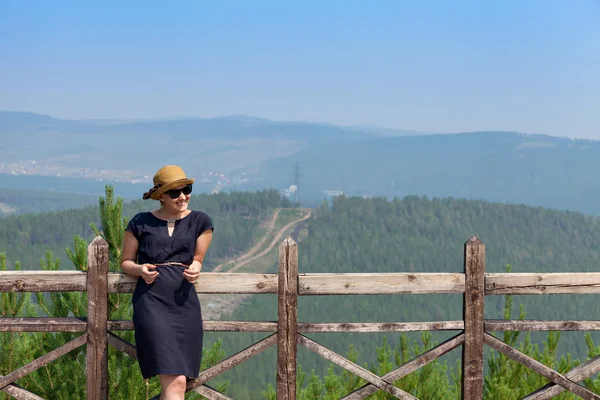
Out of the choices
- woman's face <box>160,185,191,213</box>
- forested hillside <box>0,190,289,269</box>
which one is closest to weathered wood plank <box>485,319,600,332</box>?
woman's face <box>160,185,191,213</box>

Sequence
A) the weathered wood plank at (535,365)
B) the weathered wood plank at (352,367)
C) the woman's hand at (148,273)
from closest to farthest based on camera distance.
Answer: the woman's hand at (148,273), the weathered wood plank at (352,367), the weathered wood plank at (535,365)

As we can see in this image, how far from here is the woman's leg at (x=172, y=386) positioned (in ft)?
20.4

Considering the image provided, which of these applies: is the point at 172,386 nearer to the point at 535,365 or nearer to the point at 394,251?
the point at 535,365

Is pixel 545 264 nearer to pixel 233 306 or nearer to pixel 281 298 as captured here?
pixel 233 306

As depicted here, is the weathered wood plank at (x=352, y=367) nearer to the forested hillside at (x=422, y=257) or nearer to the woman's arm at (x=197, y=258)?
the woman's arm at (x=197, y=258)

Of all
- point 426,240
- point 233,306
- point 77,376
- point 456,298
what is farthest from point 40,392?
point 426,240

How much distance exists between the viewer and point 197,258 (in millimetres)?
6348

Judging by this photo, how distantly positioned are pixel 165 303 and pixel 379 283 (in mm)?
1794

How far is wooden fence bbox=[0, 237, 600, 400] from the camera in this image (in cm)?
647

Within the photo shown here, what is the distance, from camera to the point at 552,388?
695 cm

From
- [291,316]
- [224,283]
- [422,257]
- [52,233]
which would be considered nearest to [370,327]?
[291,316]

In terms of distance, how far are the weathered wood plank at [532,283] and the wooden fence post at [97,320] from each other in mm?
3258

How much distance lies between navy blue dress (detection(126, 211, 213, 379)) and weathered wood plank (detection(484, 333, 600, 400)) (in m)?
2.56

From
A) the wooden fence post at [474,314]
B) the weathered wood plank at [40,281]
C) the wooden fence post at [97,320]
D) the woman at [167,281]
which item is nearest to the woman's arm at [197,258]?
the woman at [167,281]
